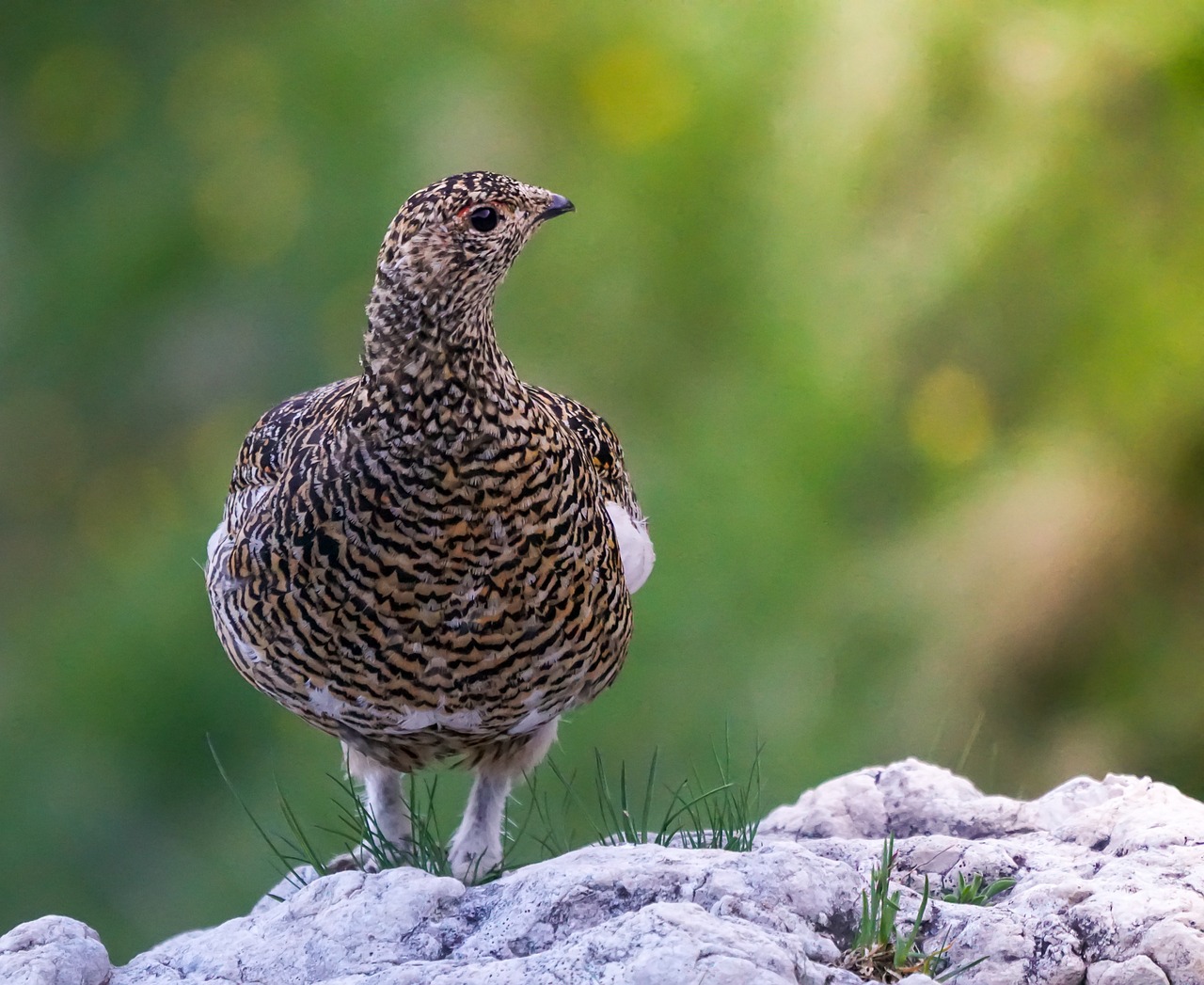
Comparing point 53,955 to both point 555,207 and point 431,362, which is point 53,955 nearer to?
point 431,362

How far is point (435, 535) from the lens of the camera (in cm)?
311

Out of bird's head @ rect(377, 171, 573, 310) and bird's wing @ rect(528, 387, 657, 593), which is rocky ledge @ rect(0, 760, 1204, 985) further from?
bird's head @ rect(377, 171, 573, 310)

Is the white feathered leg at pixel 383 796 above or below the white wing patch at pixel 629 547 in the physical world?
below

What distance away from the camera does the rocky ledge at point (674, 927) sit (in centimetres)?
236

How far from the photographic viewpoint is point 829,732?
21.7 ft

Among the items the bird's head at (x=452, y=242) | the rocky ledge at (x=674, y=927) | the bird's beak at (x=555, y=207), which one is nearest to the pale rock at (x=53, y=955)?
the rocky ledge at (x=674, y=927)

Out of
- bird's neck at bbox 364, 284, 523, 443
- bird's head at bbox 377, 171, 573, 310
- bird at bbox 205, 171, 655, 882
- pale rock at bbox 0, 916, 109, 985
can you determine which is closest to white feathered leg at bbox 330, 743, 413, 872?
bird at bbox 205, 171, 655, 882

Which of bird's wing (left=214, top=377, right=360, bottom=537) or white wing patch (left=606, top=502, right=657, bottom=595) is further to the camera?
white wing patch (left=606, top=502, right=657, bottom=595)

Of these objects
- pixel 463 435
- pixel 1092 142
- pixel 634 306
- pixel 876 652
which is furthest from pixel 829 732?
pixel 463 435

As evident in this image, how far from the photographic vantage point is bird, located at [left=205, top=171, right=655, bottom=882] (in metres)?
3.04

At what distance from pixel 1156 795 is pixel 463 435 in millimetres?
1914

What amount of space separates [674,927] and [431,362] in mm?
1298

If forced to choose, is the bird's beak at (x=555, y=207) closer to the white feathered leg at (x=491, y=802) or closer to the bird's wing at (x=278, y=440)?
the bird's wing at (x=278, y=440)

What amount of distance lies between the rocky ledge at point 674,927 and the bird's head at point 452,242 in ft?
3.86
